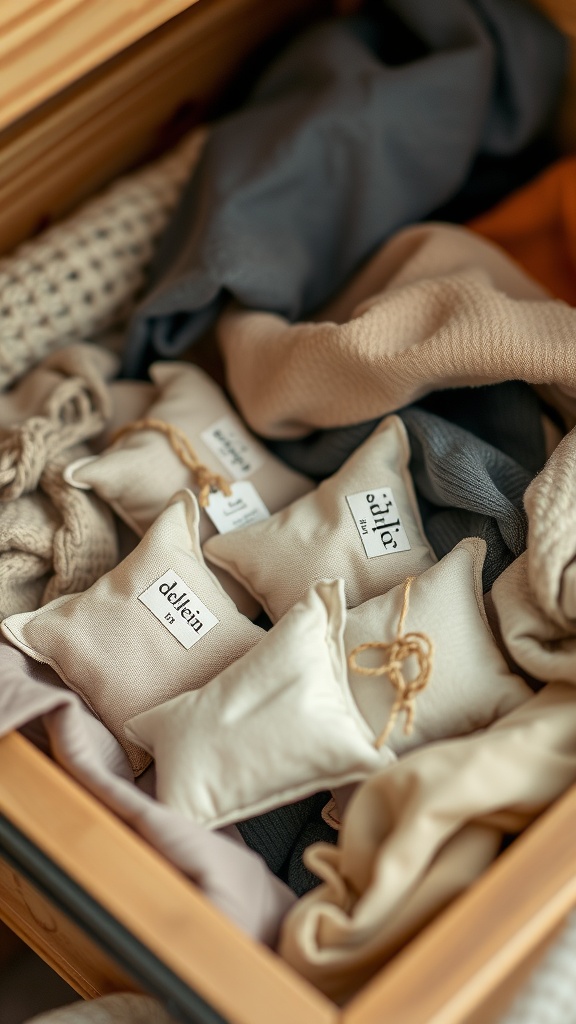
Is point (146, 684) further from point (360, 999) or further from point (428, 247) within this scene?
point (428, 247)

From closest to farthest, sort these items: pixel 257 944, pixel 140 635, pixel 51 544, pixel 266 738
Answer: pixel 257 944 < pixel 266 738 < pixel 140 635 < pixel 51 544

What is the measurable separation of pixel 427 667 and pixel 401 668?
0.03 m

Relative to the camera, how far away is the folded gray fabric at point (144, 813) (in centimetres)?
63

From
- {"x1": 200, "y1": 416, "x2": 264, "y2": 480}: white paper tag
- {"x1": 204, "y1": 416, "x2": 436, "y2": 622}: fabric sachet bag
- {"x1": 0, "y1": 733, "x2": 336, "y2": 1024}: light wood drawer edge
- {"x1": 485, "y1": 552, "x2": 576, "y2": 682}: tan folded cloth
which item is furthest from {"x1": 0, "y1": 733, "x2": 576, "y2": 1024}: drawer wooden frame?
{"x1": 200, "y1": 416, "x2": 264, "y2": 480}: white paper tag

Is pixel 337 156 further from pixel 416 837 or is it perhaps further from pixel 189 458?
pixel 416 837

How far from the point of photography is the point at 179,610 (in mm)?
788

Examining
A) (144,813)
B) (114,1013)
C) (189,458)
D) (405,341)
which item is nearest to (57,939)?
(114,1013)

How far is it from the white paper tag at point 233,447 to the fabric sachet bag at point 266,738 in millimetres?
286

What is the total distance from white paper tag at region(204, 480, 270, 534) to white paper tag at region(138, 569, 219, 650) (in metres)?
0.11

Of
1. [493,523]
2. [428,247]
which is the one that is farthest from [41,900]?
[428,247]

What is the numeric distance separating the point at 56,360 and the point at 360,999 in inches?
29.1

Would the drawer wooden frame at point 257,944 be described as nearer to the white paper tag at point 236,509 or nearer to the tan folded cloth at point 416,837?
the tan folded cloth at point 416,837

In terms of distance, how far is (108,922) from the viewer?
0.60m

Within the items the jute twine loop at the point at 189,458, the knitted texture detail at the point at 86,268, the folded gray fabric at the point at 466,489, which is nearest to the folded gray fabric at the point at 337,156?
Result: the knitted texture detail at the point at 86,268
